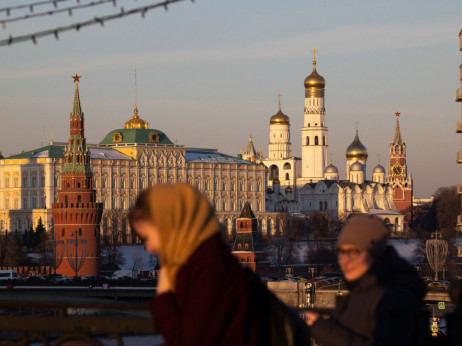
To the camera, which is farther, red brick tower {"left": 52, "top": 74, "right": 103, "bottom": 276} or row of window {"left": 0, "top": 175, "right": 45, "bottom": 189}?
row of window {"left": 0, "top": 175, "right": 45, "bottom": 189}

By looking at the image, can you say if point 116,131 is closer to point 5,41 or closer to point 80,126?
point 80,126

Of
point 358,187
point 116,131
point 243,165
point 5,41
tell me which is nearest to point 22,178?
point 116,131

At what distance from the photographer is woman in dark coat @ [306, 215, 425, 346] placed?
7840 mm

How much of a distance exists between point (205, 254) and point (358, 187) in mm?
187953

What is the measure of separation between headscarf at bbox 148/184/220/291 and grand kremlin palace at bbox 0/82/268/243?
133 meters

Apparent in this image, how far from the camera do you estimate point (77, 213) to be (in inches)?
4535

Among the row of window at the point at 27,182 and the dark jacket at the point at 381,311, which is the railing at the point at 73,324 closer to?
the dark jacket at the point at 381,311

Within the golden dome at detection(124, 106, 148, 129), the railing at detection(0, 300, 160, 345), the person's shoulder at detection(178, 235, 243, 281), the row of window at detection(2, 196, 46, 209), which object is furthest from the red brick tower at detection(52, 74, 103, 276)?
the person's shoulder at detection(178, 235, 243, 281)

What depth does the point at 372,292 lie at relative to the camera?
8016mm

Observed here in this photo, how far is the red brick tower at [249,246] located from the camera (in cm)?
11300

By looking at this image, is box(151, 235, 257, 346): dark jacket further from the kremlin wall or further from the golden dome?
the golden dome

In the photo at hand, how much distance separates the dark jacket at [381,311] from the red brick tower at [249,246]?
104m

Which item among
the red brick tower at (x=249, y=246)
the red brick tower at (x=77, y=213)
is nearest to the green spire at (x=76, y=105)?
the red brick tower at (x=77, y=213)

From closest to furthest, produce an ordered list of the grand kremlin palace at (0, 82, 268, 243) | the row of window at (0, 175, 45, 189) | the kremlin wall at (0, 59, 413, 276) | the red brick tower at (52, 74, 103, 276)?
the red brick tower at (52, 74, 103, 276) < the kremlin wall at (0, 59, 413, 276) < the grand kremlin palace at (0, 82, 268, 243) < the row of window at (0, 175, 45, 189)
